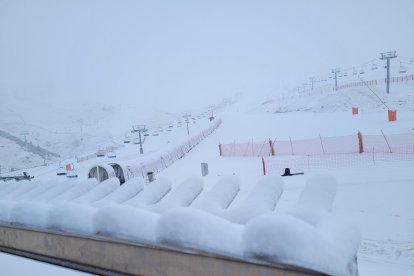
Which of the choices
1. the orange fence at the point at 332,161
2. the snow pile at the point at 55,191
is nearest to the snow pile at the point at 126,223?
the snow pile at the point at 55,191

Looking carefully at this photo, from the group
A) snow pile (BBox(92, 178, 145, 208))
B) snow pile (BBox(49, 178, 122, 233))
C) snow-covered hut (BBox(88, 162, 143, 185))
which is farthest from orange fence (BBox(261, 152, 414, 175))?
snow pile (BBox(49, 178, 122, 233))

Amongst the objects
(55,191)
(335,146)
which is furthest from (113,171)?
(335,146)

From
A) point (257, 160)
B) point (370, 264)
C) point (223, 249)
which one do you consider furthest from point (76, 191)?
point (257, 160)

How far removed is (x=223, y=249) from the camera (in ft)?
8.23

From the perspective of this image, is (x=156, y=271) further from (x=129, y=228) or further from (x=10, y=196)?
(x=10, y=196)

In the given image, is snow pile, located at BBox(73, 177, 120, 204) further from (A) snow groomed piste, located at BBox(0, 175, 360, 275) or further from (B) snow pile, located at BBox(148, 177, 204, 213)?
(B) snow pile, located at BBox(148, 177, 204, 213)

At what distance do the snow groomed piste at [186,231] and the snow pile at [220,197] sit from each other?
0.4 inches

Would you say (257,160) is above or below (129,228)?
below

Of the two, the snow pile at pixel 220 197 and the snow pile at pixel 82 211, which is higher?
the snow pile at pixel 220 197

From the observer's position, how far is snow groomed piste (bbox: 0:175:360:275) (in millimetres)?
2297

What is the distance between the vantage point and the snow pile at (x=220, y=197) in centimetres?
306

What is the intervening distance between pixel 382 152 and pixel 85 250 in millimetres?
19549

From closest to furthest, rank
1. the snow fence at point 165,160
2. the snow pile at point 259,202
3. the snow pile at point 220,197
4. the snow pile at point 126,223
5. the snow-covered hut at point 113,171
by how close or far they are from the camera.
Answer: the snow pile at point 259,202 → the snow pile at point 126,223 → the snow pile at point 220,197 → the snow-covered hut at point 113,171 → the snow fence at point 165,160

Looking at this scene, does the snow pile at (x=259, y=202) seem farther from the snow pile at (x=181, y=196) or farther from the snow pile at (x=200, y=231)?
the snow pile at (x=181, y=196)
